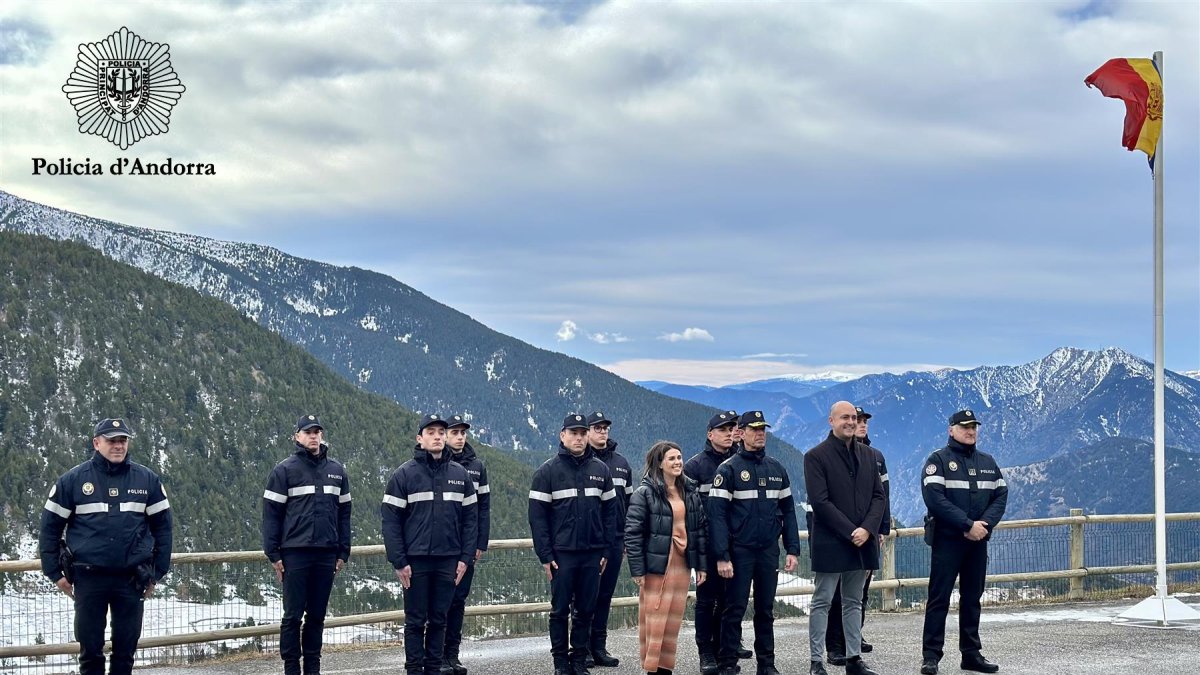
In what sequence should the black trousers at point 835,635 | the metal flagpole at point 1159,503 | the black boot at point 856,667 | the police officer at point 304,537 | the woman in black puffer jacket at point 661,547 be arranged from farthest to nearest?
the metal flagpole at point 1159,503, the black trousers at point 835,635, the black boot at point 856,667, the police officer at point 304,537, the woman in black puffer jacket at point 661,547

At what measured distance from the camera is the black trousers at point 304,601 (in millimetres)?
9898

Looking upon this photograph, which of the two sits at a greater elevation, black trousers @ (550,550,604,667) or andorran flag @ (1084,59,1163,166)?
andorran flag @ (1084,59,1163,166)

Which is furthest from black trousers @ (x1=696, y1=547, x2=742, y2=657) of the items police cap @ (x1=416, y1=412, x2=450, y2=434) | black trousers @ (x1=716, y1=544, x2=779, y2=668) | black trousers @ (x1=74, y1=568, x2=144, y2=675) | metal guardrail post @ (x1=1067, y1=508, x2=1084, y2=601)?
metal guardrail post @ (x1=1067, y1=508, x2=1084, y2=601)

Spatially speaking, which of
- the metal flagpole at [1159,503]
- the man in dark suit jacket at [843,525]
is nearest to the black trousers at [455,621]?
the man in dark suit jacket at [843,525]

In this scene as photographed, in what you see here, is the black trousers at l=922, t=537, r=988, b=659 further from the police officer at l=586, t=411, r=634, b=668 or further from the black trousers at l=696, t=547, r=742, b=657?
A: the police officer at l=586, t=411, r=634, b=668

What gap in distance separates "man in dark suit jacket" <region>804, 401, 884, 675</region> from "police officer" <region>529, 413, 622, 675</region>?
5.67ft

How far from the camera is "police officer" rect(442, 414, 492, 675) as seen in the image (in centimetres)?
→ 1061

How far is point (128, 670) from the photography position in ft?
31.2

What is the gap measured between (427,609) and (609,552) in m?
1.74

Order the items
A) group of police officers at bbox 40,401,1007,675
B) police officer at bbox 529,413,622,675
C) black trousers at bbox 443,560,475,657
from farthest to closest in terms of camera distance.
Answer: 1. black trousers at bbox 443,560,475,657
2. police officer at bbox 529,413,622,675
3. group of police officers at bbox 40,401,1007,675

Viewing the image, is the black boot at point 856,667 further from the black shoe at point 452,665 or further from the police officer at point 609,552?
the black shoe at point 452,665

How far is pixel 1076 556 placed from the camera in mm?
15469

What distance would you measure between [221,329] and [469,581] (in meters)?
97.5

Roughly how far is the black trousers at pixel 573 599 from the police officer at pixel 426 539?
2.81 feet
